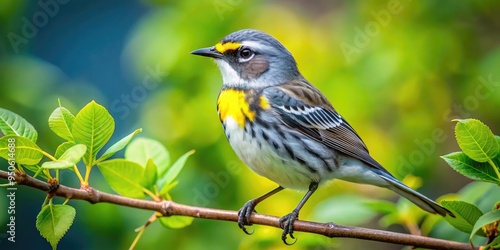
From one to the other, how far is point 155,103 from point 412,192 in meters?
1.82

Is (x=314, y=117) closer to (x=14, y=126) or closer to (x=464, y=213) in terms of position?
(x=464, y=213)

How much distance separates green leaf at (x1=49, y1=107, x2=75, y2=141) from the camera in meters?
2.32

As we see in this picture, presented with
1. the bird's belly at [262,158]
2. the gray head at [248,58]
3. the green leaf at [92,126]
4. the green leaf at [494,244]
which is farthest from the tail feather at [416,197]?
the green leaf at [92,126]

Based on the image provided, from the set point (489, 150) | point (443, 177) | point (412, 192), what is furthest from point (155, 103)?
point (443, 177)

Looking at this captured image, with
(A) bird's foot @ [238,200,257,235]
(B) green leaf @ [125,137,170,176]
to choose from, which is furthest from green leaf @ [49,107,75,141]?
(A) bird's foot @ [238,200,257,235]

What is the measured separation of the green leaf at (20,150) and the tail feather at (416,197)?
1.72 metres

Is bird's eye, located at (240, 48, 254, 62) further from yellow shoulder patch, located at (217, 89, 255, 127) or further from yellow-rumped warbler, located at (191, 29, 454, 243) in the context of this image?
yellow shoulder patch, located at (217, 89, 255, 127)

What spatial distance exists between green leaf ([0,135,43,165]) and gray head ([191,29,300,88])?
165 cm

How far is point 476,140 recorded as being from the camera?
2172 millimetres

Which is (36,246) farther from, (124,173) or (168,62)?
(124,173)

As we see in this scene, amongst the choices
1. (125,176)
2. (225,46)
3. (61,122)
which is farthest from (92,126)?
(225,46)

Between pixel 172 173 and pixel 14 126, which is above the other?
pixel 14 126

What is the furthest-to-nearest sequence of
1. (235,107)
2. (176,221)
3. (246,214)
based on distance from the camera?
(235,107)
(246,214)
(176,221)

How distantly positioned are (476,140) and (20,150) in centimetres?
149
